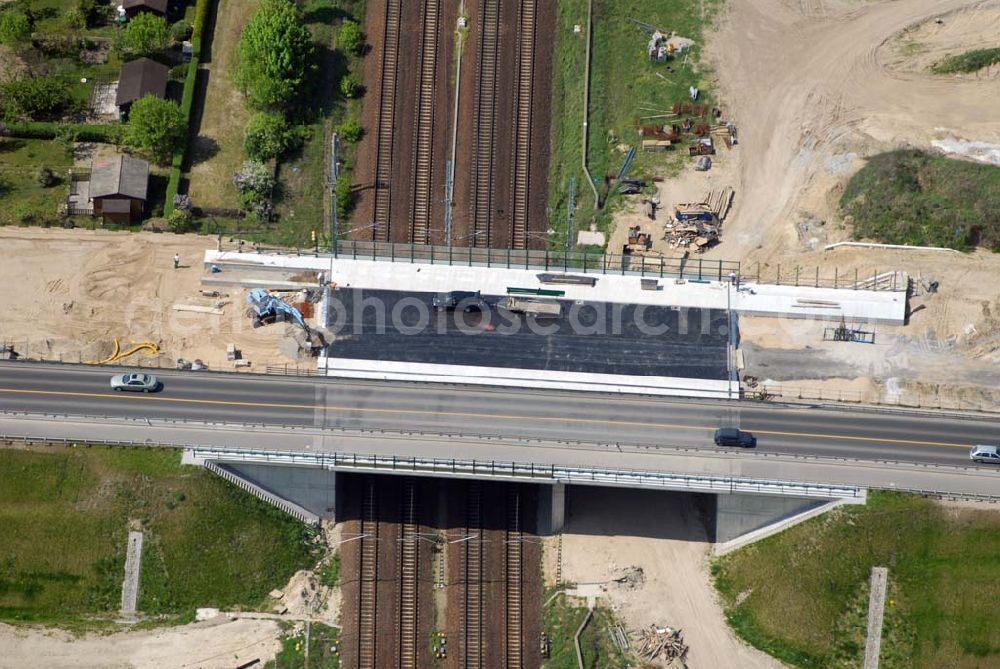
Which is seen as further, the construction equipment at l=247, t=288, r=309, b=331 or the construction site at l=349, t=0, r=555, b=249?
the construction site at l=349, t=0, r=555, b=249

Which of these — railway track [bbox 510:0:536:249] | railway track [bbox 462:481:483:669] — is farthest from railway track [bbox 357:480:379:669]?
railway track [bbox 510:0:536:249]

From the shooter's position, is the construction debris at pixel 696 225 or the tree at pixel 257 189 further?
the tree at pixel 257 189

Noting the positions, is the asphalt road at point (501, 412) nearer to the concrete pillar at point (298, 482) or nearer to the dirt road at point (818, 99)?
the concrete pillar at point (298, 482)

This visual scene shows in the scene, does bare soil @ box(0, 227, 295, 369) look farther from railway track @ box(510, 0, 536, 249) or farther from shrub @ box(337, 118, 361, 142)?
railway track @ box(510, 0, 536, 249)

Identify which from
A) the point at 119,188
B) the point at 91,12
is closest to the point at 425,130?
the point at 119,188

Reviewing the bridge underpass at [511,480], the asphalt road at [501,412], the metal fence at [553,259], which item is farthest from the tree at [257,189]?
the bridge underpass at [511,480]

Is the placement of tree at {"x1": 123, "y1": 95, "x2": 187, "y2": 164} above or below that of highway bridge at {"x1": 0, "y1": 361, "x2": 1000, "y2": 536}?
above
